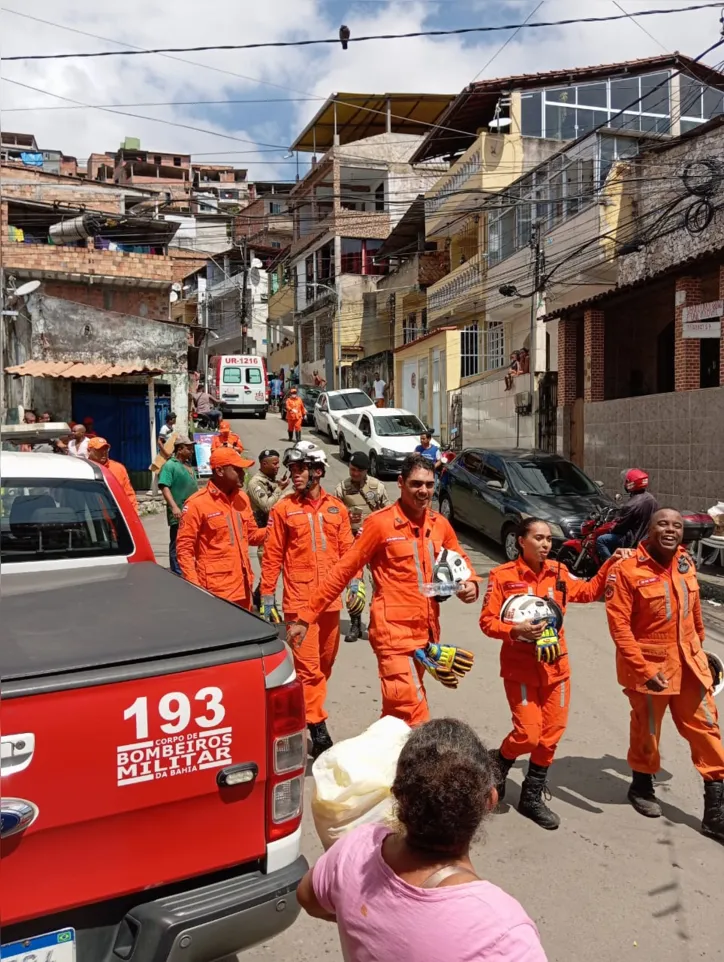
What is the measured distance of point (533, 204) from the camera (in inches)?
886

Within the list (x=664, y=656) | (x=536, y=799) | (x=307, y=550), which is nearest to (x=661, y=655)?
(x=664, y=656)

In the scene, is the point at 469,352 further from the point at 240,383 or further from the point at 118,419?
the point at 118,419

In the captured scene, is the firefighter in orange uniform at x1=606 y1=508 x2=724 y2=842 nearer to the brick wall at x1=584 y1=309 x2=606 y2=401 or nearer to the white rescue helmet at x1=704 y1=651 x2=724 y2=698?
the white rescue helmet at x1=704 y1=651 x2=724 y2=698

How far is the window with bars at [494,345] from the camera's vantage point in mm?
26266

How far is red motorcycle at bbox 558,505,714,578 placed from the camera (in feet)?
32.1

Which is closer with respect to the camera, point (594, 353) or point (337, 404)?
point (594, 353)

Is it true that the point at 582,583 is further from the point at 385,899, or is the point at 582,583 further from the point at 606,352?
the point at 606,352

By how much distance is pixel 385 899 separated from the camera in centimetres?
169

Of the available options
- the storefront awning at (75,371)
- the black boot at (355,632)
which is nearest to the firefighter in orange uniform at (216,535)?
the black boot at (355,632)

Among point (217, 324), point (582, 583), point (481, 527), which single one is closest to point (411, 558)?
point (582, 583)

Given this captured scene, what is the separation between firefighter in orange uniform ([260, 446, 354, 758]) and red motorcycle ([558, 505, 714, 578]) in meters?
5.06

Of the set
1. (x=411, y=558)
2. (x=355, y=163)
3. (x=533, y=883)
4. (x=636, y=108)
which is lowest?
(x=533, y=883)

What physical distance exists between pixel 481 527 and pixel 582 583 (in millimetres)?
7757

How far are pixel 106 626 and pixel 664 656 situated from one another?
294 cm
